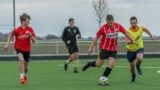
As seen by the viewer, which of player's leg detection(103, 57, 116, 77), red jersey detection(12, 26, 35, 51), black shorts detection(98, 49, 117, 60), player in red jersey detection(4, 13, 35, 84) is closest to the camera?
player's leg detection(103, 57, 116, 77)

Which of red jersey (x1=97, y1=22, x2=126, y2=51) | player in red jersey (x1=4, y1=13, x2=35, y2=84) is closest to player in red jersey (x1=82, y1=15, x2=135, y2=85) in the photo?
red jersey (x1=97, y1=22, x2=126, y2=51)

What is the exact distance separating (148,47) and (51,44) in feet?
25.9

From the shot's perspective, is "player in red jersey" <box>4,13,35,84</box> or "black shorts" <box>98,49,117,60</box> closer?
"black shorts" <box>98,49,117,60</box>

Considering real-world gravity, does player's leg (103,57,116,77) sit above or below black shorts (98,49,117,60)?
below

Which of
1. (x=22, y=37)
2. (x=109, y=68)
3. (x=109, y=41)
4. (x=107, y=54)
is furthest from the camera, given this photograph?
(x=22, y=37)

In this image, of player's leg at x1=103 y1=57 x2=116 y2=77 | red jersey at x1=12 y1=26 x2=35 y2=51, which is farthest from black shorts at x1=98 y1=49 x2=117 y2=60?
red jersey at x1=12 y1=26 x2=35 y2=51

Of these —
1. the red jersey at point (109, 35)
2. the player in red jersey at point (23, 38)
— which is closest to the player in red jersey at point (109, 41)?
the red jersey at point (109, 35)

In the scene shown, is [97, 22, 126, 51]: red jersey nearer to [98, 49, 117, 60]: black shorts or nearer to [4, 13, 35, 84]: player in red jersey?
[98, 49, 117, 60]: black shorts

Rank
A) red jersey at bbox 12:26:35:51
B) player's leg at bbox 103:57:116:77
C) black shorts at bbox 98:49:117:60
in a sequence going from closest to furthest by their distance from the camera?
player's leg at bbox 103:57:116:77
black shorts at bbox 98:49:117:60
red jersey at bbox 12:26:35:51

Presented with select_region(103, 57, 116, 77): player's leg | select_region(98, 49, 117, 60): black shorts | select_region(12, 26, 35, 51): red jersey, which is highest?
select_region(12, 26, 35, 51): red jersey

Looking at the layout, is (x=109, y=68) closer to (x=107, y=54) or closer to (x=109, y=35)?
(x=107, y=54)

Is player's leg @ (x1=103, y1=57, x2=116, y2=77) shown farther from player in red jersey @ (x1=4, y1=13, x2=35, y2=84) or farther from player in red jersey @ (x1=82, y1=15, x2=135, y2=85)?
player in red jersey @ (x1=4, y1=13, x2=35, y2=84)

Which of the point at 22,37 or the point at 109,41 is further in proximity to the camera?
the point at 22,37

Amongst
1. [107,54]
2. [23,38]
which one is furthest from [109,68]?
[23,38]
